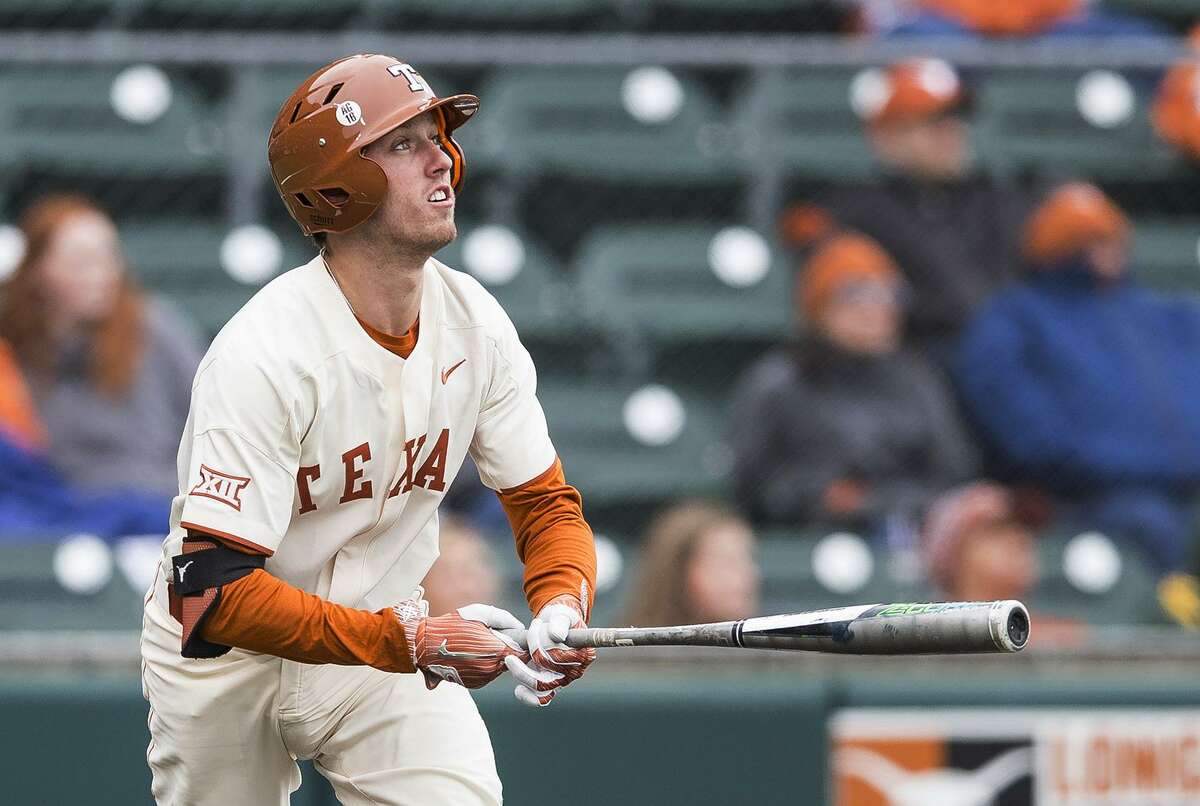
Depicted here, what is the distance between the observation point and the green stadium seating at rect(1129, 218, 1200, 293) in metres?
5.96

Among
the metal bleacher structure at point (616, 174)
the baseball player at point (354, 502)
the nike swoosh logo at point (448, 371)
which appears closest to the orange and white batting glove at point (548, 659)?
the baseball player at point (354, 502)

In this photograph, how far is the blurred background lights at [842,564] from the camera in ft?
17.5

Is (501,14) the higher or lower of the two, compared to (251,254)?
higher

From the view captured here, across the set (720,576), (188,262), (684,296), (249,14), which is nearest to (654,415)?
(684,296)

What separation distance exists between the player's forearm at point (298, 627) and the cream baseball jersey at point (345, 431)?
0.29 feet

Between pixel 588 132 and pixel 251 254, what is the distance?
3.86 feet

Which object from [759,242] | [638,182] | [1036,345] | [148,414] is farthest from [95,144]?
[1036,345]

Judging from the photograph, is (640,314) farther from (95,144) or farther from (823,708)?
(95,144)

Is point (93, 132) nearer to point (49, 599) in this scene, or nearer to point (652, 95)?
point (49, 599)

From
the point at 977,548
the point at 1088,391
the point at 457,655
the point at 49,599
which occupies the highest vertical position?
the point at 1088,391

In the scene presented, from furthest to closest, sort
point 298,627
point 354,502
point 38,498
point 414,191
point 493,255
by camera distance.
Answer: point 493,255 < point 38,498 < point 354,502 < point 414,191 < point 298,627

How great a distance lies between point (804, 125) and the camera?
19.4 ft

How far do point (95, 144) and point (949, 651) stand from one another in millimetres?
3715

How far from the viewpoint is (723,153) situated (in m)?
5.91
